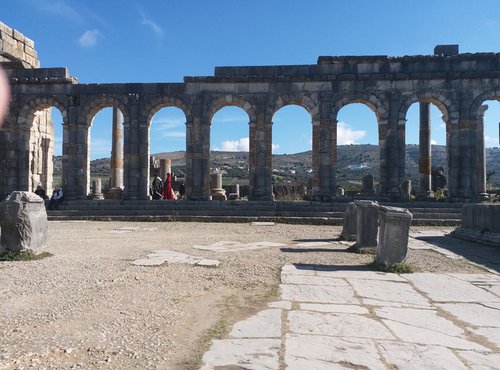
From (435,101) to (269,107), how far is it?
6.94 m

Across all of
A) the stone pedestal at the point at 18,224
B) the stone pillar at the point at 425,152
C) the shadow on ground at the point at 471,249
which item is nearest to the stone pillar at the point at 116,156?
the stone pedestal at the point at 18,224

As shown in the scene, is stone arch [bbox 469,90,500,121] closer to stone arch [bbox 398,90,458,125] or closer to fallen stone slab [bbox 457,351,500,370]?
stone arch [bbox 398,90,458,125]

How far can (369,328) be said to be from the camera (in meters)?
3.55

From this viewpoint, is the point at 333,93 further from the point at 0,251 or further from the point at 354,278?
the point at 0,251

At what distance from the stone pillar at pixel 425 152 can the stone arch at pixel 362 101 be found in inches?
199

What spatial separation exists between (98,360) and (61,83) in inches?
693

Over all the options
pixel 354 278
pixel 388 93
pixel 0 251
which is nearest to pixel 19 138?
pixel 0 251

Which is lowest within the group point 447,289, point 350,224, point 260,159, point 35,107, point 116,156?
point 447,289

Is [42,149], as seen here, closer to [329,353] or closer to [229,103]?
[229,103]

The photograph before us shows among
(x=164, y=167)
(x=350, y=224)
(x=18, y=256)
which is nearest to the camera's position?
(x=18, y=256)

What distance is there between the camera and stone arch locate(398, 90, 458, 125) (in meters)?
16.6

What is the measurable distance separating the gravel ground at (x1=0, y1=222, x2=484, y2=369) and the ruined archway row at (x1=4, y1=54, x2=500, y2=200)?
9120mm

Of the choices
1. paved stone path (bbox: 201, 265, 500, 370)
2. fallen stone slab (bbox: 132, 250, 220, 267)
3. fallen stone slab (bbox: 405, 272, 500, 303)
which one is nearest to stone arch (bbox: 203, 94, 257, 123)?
fallen stone slab (bbox: 132, 250, 220, 267)

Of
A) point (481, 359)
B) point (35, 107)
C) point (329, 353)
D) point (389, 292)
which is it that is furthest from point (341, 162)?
point (329, 353)
